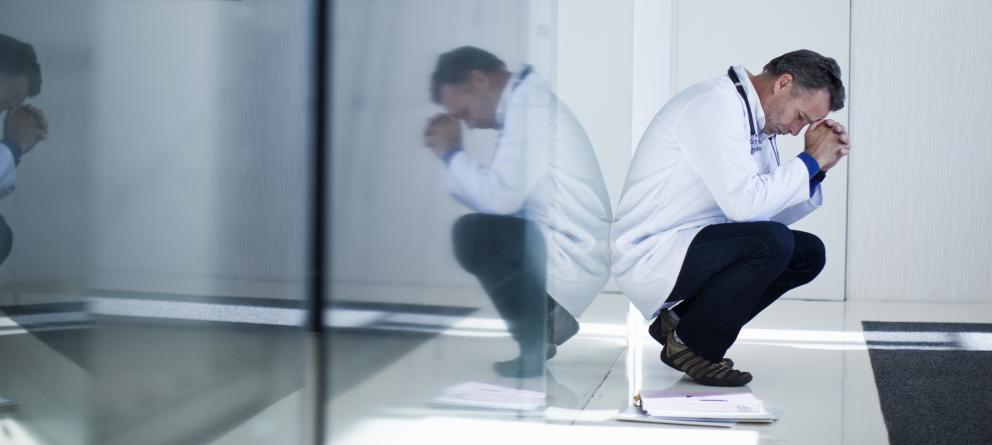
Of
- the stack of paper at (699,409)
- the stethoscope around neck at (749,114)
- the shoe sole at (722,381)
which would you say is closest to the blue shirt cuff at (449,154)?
the stack of paper at (699,409)

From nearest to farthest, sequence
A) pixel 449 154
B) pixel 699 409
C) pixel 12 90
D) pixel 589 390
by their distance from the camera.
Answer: pixel 12 90, pixel 449 154, pixel 699 409, pixel 589 390

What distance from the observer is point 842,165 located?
540cm

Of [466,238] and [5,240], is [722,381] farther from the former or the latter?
[5,240]

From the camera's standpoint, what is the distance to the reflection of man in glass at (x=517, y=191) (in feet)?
6.25

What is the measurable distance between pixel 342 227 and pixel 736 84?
5.34ft

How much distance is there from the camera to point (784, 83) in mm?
3002

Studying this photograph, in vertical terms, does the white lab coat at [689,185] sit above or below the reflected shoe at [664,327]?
above

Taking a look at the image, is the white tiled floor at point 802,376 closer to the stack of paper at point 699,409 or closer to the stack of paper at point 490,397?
the stack of paper at point 699,409

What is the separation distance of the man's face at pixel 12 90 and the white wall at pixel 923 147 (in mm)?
4884

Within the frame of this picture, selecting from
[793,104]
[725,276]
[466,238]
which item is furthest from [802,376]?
[466,238]

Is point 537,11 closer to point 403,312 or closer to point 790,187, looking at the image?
point 403,312

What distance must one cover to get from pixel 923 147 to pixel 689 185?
2.86m

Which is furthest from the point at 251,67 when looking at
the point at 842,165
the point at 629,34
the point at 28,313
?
the point at 842,165

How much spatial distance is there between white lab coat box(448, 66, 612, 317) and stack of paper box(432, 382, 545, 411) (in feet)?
1.03
